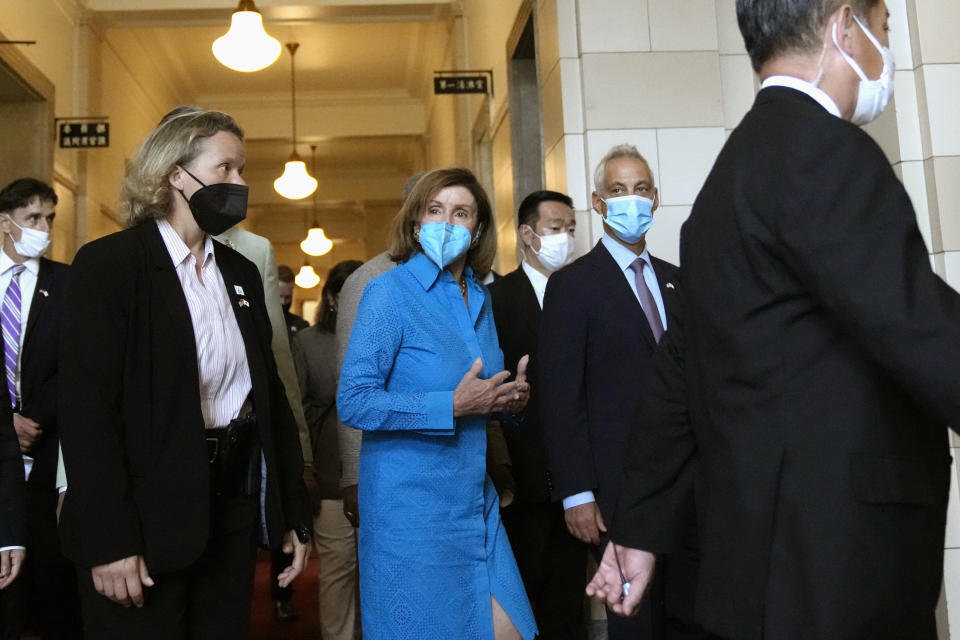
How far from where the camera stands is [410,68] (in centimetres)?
1279

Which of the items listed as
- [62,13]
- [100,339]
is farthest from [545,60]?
[62,13]

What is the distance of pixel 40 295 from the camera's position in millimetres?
3496

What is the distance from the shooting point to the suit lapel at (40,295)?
342cm

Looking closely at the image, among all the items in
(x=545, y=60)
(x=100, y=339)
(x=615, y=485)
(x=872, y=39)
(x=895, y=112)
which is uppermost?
(x=545, y=60)

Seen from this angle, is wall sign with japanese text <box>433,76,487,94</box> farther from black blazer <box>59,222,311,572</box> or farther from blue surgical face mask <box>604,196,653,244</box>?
black blazer <box>59,222,311,572</box>

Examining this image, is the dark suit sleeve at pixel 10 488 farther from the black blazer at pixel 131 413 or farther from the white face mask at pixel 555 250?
the white face mask at pixel 555 250

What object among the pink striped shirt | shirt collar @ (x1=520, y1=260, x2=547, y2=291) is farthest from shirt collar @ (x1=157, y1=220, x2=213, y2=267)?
shirt collar @ (x1=520, y1=260, x2=547, y2=291)

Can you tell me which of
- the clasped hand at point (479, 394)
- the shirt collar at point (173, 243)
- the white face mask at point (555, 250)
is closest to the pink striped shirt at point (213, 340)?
the shirt collar at point (173, 243)

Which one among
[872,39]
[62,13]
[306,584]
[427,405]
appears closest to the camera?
[872,39]

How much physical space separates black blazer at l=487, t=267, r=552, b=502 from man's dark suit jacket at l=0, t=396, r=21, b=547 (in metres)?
1.53

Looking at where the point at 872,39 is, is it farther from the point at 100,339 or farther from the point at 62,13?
the point at 62,13

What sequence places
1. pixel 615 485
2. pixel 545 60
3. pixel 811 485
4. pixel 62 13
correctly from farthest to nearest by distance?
pixel 62 13 → pixel 545 60 → pixel 615 485 → pixel 811 485

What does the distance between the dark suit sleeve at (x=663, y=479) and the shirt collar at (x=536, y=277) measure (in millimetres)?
1984

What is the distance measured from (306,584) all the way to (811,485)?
5.85 meters
